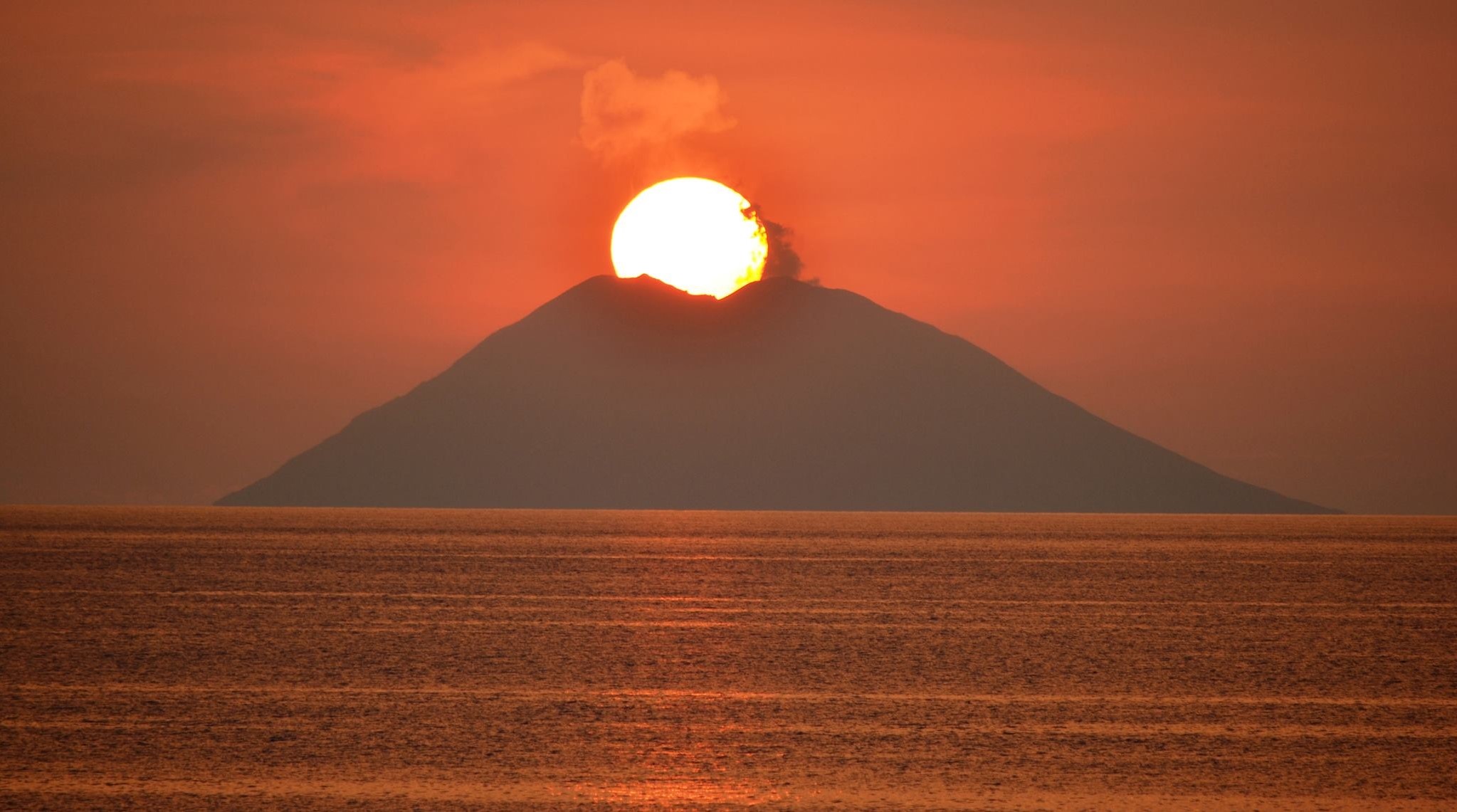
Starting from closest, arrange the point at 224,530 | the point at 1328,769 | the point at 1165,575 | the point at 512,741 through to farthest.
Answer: the point at 1328,769 < the point at 512,741 < the point at 1165,575 < the point at 224,530

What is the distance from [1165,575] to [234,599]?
65.3 feet

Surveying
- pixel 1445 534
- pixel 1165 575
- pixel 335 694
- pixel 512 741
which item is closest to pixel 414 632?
pixel 335 694

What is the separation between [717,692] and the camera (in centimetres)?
1327

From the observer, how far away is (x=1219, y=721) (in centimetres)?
1198

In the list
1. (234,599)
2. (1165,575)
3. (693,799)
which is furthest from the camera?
(1165,575)

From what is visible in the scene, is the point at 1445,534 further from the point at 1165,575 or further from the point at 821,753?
the point at 821,753

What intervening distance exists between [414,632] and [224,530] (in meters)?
45.1

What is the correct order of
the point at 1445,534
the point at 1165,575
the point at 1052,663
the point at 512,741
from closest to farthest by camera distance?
the point at 512,741 → the point at 1052,663 → the point at 1165,575 → the point at 1445,534

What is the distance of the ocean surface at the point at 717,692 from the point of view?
9453 millimetres

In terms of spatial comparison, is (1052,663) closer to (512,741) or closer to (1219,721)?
(1219,721)

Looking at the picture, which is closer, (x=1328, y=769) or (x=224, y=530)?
(x=1328, y=769)

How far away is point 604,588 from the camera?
85.3 feet

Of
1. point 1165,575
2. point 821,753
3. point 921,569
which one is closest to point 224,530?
point 921,569

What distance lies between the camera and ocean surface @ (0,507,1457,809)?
9453 millimetres
